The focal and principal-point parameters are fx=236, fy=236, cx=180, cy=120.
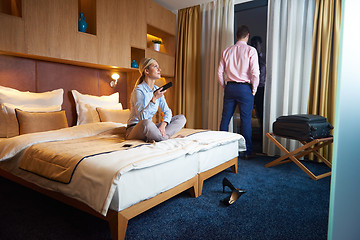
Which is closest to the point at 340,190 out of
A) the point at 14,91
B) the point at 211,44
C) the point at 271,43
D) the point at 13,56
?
the point at 14,91

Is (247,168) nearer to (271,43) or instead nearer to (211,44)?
(271,43)

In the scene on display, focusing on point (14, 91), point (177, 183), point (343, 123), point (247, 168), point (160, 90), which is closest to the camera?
point (343, 123)

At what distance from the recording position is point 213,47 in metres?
4.12

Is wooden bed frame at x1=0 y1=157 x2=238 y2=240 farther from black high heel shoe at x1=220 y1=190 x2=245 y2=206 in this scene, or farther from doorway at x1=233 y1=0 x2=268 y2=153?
doorway at x1=233 y1=0 x2=268 y2=153

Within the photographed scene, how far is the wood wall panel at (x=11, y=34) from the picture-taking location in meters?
2.20

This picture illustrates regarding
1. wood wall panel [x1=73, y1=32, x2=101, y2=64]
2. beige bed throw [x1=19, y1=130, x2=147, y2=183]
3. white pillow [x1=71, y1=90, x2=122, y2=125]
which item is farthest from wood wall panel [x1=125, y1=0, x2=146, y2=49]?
beige bed throw [x1=19, y1=130, x2=147, y2=183]

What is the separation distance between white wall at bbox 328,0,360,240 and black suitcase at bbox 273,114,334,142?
7.75ft

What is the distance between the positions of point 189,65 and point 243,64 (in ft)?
4.20

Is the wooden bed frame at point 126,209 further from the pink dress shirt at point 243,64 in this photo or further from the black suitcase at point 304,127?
the pink dress shirt at point 243,64

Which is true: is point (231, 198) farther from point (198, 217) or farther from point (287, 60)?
point (287, 60)

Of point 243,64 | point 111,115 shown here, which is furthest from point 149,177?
point 243,64

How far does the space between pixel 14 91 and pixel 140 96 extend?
1.36 m

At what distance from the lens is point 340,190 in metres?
0.31

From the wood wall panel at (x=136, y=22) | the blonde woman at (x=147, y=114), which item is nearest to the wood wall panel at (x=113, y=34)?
the wood wall panel at (x=136, y=22)
